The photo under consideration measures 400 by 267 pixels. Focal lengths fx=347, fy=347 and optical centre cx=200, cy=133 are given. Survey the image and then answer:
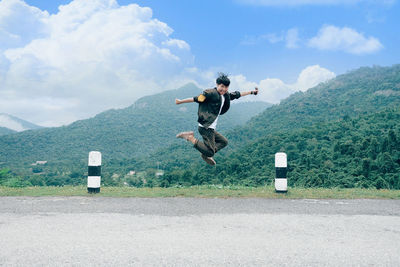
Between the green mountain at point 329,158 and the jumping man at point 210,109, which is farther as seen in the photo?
the green mountain at point 329,158

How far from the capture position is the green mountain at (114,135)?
92250mm

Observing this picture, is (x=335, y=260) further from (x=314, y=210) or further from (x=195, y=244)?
(x=314, y=210)

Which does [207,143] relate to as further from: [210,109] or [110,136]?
[110,136]

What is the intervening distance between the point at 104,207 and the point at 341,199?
443 cm

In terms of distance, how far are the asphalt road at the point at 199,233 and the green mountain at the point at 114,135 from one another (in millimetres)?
84512

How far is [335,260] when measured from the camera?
9.82 feet

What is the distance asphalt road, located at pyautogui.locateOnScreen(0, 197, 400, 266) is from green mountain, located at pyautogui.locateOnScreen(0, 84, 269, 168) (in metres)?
84.5

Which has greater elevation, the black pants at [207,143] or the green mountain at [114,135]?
the green mountain at [114,135]

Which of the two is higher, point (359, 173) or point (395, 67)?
point (395, 67)

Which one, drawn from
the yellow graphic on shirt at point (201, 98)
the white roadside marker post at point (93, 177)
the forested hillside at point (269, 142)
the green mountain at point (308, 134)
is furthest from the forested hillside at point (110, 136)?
the yellow graphic on shirt at point (201, 98)

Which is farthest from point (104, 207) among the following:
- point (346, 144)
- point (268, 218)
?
point (346, 144)

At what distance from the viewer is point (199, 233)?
387cm

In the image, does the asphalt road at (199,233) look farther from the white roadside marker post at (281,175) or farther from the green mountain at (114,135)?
the green mountain at (114,135)

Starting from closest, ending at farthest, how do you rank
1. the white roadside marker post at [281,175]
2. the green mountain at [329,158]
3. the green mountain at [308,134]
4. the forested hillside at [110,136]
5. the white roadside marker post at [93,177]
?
the white roadside marker post at [281,175] < the white roadside marker post at [93,177] < the green mountain at [329,158] < the green mountain at [308,134] < the forested hillside at [110,136]
